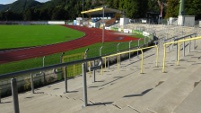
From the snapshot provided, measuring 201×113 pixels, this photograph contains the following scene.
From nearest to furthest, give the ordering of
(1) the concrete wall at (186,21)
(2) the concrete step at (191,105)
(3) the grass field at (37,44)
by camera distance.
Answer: (2) the concrete step at (191,105), (3) the grass field at (37,44), (1) the concrete wall at (186,21)

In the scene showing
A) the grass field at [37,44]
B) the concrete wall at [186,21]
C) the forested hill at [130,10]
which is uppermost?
the forested hill at [130,10]

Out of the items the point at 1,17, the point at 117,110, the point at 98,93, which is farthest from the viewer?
the point at 1,17

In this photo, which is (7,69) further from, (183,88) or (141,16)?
(141,16)

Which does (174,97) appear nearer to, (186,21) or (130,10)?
(186,21)

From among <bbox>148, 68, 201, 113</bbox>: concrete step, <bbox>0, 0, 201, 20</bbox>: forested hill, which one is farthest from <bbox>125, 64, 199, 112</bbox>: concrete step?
<bbox>0, 0, 201, 20</bbox>: forested hill

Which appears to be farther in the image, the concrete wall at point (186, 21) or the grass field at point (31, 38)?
the concrete wall at point (186, 21)

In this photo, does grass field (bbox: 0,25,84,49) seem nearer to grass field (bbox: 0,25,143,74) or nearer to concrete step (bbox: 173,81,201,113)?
grass field (bbox: 0,25,143,74)

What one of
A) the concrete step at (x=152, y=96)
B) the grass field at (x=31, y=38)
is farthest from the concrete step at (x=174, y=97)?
the grass field at (x=31, y=38)

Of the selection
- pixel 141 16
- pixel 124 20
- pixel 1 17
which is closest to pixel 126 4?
pixel 141 16

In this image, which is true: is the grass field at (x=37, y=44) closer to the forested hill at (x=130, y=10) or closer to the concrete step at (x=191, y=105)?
the concrete step at (x=191, y=105)

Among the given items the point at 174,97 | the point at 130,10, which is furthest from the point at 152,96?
the point at 130,10

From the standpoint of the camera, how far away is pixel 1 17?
118 meters

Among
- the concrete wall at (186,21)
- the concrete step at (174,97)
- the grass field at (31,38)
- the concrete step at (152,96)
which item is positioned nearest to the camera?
the concrete step at (174,97)

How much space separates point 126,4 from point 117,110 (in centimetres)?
7221
